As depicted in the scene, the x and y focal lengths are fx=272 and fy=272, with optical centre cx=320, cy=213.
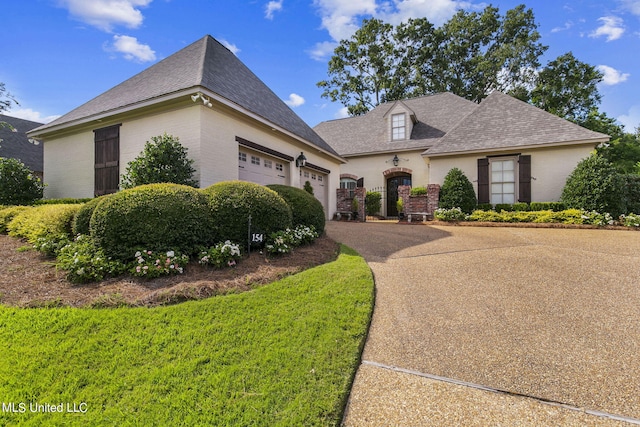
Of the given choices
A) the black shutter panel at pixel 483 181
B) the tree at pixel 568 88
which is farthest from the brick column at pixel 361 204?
the tree at pixel 568 88

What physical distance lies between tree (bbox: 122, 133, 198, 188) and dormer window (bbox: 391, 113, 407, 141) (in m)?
11.2

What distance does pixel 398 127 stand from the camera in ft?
48.1

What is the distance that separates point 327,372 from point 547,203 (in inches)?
434

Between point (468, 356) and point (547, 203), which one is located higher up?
point (547, 203)

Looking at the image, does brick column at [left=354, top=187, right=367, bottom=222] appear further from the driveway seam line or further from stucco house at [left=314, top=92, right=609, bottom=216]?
the driveway seam line

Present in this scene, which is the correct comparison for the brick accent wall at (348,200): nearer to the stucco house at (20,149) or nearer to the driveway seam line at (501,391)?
the driveway seam line at (501,391)

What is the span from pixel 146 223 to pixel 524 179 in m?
12.4

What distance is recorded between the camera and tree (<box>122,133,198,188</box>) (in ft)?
21.2

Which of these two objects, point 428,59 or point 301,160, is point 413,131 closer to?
point 301,160

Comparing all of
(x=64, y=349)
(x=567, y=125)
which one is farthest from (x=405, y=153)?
(x=64, y=349)

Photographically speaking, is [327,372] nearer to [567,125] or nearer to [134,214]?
[134,214]

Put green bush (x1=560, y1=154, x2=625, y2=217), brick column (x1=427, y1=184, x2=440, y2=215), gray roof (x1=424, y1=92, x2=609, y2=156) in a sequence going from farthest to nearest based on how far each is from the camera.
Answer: brick column (x1=427, y1=184, x2=440, y2=215) < gray roof (x1=424, y1=92, x2=609, y2=156) < green bush (x1=560, y1=154, x2=625, y2=217)

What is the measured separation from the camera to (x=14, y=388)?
1922 millimetres

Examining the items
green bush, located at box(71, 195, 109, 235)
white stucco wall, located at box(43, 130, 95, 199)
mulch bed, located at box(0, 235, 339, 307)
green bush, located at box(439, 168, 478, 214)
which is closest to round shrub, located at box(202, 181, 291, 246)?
mulch bed, located at box(0, 235, 339, 307)
